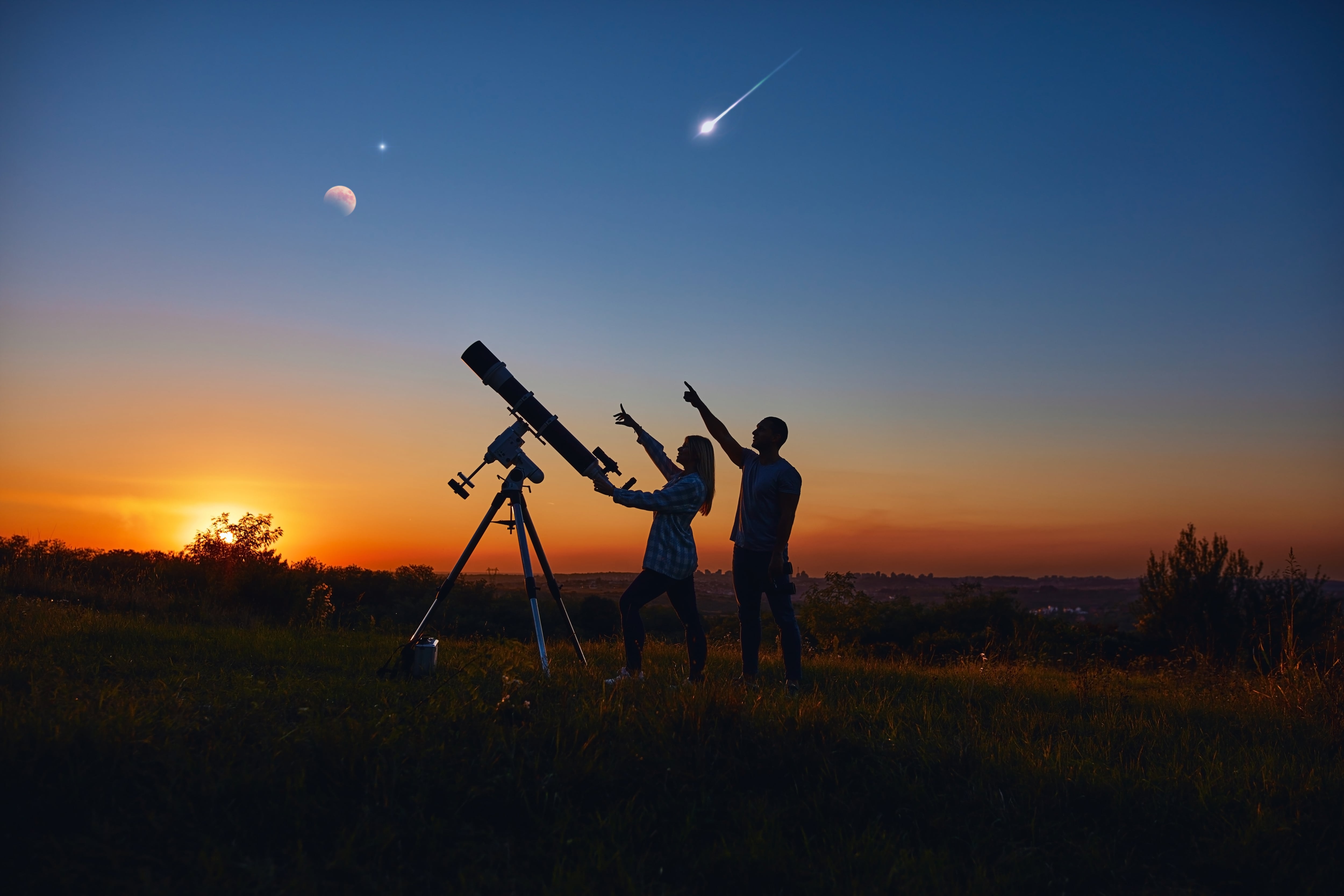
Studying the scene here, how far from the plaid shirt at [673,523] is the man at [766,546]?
0.51 meters

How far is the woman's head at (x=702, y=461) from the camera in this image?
688 centimetres

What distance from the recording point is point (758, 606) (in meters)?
6.94

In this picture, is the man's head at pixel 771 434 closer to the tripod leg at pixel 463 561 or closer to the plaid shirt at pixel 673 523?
the plaid shirt at pixel 673 523

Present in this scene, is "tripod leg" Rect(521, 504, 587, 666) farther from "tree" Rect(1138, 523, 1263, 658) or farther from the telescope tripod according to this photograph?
"tree" Rect(1138, 523, 1263, 658)

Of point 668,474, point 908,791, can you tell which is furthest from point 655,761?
point 668,474

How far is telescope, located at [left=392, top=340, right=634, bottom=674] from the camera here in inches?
264

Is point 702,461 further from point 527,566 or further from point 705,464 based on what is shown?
point 527,566

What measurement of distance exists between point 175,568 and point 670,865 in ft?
53.5

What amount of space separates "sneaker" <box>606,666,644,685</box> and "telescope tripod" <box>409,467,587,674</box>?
61 centimetres

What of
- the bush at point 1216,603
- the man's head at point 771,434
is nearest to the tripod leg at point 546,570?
the man's head at point 771,434

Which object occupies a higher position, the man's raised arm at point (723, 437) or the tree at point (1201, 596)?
the man's raised arm at point (723, 437)

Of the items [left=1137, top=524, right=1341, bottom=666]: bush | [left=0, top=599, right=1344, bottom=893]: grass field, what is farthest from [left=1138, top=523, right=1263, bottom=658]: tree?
[left=0, top=599, right=1344, bottom=893]: grass field

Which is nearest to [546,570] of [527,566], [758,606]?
[527,566]

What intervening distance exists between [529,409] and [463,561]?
152 centimetres
